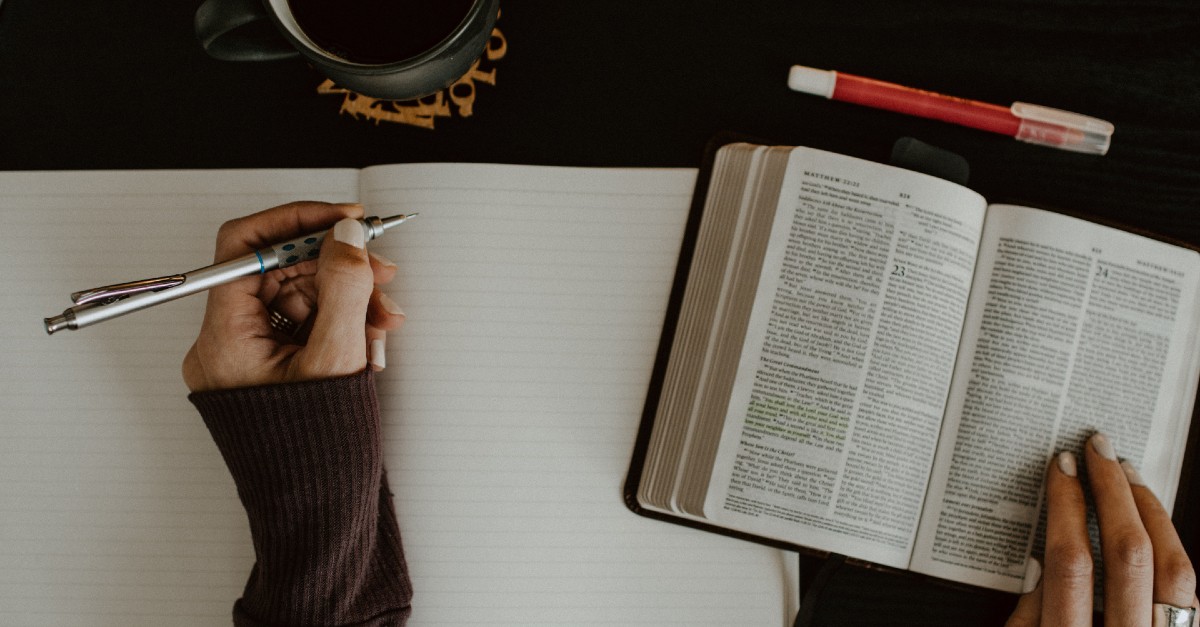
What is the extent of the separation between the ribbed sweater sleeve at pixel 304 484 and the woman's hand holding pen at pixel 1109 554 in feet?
1.77

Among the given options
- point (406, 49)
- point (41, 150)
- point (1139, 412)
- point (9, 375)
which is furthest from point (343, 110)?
point (1139, 412)

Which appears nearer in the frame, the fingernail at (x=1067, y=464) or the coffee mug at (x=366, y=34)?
the coffee mug at (x=366, y=34)

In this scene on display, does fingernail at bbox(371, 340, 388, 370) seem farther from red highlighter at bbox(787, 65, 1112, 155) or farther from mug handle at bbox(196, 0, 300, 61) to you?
red highlighter at bbox(787, 65, 1112, 155)

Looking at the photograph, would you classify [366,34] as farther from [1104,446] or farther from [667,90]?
[1104,446]

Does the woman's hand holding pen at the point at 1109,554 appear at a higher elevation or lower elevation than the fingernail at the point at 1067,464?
lower

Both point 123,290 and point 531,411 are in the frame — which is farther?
point 531,411

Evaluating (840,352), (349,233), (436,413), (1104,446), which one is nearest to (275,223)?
(349,233)

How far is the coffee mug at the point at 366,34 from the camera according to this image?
49 centimetres

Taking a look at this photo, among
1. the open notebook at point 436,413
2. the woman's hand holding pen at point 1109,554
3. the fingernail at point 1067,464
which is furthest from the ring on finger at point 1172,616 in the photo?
the open notebook at point 436,413

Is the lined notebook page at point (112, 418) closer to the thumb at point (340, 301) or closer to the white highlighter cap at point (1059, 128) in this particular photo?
the thumb at point (340, 301)

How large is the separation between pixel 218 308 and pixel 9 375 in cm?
24

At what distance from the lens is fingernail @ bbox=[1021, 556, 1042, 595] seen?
0.60m

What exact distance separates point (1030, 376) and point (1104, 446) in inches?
3.2

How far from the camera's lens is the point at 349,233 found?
0.53 metres
